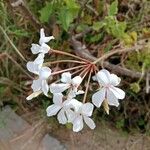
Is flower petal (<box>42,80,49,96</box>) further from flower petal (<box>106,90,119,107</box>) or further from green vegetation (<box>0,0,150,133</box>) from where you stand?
green vegetation (<box>0,0,150,133</box>)

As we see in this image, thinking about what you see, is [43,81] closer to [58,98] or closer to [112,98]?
[58,98]

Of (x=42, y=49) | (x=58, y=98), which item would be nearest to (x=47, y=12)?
(x=42, y=49)

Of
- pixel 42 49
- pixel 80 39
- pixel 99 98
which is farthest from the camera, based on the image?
pixel 80 39

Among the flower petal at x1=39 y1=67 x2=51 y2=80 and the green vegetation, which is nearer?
the flower petal at x1=39 y1=67 x2=51 y2=80

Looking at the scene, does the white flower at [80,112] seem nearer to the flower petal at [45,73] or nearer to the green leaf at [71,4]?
the flower petal at [45,73]

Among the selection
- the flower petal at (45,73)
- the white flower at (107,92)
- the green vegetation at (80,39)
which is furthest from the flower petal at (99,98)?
the green vegetation at (80,39)

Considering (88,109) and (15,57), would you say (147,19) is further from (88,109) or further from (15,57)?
(88,109)

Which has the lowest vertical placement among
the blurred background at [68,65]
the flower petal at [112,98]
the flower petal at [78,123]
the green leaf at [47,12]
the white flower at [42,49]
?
the blurred background at [68,65]

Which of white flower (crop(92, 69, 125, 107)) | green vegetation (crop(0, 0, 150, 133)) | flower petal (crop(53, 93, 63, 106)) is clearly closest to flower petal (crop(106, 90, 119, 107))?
white flower (crop(92, 69, 125, 107))

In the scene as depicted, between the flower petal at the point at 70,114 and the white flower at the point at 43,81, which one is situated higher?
the white flower at the point at 43,81
